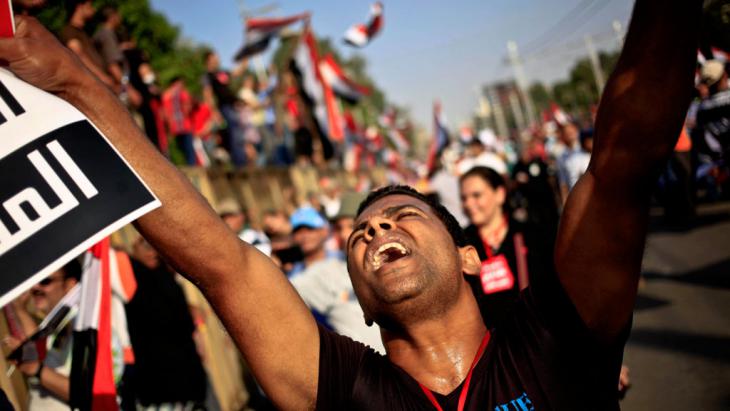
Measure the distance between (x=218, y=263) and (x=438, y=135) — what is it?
36.0 ft

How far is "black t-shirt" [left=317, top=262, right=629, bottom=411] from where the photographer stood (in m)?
1.62

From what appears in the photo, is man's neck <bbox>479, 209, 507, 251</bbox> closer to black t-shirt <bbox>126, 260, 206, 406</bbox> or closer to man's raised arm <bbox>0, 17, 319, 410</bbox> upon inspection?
black t-shirt <bbox>126, 260, 206, 406</bbox>

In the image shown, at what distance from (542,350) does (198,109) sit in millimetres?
9582

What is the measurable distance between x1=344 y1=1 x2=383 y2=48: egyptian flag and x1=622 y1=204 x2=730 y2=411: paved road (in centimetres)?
Result: 653

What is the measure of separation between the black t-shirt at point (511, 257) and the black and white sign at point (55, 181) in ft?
5.35

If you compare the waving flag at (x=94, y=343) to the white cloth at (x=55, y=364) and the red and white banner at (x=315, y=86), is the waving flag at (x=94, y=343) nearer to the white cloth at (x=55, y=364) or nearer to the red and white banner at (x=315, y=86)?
the white cloth at (x=55, y=364)

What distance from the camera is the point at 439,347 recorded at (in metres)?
1.89

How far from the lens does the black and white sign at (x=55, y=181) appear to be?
59.4 inches

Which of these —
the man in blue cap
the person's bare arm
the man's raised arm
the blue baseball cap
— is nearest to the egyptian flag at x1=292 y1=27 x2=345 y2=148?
the blue baseball cap

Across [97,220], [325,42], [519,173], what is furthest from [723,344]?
[325,42]

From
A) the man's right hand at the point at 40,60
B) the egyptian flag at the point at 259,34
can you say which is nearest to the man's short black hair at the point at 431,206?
the man's right hand at the point at 40,60

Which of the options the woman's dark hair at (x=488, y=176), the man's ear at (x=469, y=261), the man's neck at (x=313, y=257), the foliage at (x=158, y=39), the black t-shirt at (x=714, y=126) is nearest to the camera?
the man's ear at (x=469, y=261)

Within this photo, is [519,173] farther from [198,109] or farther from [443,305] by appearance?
[443,305]

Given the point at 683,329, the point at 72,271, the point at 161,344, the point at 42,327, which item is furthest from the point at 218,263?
the point at 683,329
